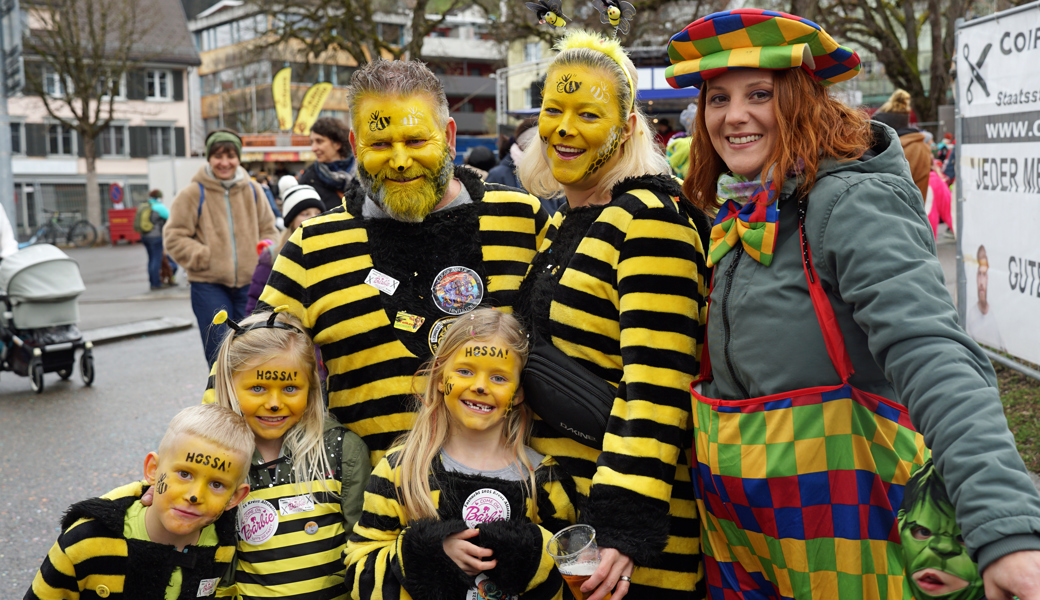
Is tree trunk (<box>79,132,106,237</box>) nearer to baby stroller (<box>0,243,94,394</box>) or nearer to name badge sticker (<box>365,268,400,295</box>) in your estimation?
baby stroller (<box>0,243,94,394</box>)

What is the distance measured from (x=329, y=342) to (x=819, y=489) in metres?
1.47

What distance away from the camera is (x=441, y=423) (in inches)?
94.3

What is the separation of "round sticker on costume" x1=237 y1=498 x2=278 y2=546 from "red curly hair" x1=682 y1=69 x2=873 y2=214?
165cm

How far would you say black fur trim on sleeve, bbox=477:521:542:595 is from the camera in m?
2.15

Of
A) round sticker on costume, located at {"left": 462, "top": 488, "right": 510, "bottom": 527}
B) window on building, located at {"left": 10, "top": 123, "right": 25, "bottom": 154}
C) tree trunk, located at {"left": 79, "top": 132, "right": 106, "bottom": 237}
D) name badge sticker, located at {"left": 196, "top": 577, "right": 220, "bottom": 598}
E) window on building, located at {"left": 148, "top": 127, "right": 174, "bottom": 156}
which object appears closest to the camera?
round sticker on costume, located at {"left": 462, "top": 488, "right": 510, "bottom": 527}

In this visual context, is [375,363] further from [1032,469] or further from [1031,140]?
[1031,140]

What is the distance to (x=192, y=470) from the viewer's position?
2.34 m

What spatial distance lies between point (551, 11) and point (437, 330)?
1.04 m

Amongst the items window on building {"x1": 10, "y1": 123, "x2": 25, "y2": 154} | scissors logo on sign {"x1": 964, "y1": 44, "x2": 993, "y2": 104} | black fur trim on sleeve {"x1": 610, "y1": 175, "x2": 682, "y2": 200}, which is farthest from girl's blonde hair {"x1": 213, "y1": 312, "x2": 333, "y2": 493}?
window on building {"x1": 10, "y1": 123, "x2": 25, "y2": 154}

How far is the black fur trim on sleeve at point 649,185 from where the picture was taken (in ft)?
7.22

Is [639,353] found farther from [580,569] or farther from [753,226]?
[580,569]

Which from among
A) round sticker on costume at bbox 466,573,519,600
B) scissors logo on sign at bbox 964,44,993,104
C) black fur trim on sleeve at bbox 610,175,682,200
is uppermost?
scissors logo on sign at bbox 964,44,993,104

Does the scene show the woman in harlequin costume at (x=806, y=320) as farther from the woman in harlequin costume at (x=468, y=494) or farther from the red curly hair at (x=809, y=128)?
the woman in harlequin costume at (x=468, y=494)

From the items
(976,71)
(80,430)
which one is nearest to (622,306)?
(976,71)
